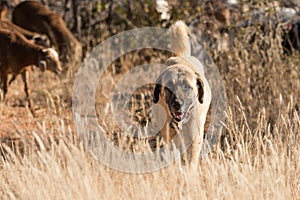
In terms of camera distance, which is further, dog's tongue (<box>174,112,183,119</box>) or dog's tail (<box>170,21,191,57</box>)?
dog's tail (<box>170,21,191,57</box>)

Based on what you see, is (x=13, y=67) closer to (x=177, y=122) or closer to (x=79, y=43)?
(x=79, y=43)

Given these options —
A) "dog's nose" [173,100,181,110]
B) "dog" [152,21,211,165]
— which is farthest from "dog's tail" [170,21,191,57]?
"dog's nose" [173,100,181,110]

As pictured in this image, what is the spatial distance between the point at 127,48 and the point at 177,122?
6213 millimetres

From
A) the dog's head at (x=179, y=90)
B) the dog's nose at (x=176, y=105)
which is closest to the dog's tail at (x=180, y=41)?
the dog's head at (x=179, y=90)

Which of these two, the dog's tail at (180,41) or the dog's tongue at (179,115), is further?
the dog's tail at (180,41)

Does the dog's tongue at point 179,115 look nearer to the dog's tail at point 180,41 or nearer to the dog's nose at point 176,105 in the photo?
the dog's nose at point 176,105

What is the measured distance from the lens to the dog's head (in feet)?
15.0

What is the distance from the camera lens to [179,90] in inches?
182

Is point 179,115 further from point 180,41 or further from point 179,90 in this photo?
point 180,41

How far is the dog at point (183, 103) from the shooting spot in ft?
15.1

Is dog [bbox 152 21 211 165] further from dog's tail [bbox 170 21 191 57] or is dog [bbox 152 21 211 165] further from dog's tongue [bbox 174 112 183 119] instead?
dog's tail [bbox 170 21 191 57]

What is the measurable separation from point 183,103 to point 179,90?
107 millimetres

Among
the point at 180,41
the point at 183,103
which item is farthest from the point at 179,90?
the point at 180,41

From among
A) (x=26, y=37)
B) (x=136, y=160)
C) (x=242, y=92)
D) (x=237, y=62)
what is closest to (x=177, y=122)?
(x=136, y=160)
